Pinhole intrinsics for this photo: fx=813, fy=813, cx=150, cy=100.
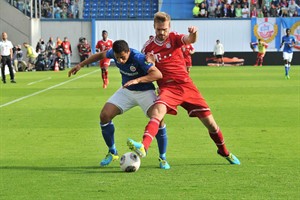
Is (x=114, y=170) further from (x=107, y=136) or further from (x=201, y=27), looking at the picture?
(x=201, y=27)

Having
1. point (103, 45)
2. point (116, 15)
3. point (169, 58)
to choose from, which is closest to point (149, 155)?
point (169, 58)

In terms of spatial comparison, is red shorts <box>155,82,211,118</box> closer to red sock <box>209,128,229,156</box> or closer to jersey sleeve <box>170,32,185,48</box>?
red sock <box>209,128,229,156</box>

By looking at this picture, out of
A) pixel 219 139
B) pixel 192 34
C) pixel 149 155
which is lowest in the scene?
pixel 149 155

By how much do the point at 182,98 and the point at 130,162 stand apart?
1237 mm

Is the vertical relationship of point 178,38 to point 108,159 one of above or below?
above

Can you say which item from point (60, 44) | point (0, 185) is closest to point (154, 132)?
point (0, 185)

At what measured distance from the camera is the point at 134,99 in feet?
35.6

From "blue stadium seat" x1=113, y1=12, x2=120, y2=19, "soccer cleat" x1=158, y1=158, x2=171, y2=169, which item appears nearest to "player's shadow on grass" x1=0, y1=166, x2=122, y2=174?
"soccer cleat" x1=158, y1=158, x2=171, y2=169

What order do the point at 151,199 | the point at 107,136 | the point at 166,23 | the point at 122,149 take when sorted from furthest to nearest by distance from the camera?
the point at 122,149 → the point at 107,136 → the point at 166,23 → the point at 151,199

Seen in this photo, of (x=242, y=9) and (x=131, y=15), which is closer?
(x=242, y=9)

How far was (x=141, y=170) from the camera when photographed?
35.1 feet

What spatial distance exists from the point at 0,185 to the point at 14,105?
13.5 meters

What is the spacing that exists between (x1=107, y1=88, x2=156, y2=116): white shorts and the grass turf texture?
0.84 m

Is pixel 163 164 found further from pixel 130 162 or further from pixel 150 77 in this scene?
pixel 150 77
